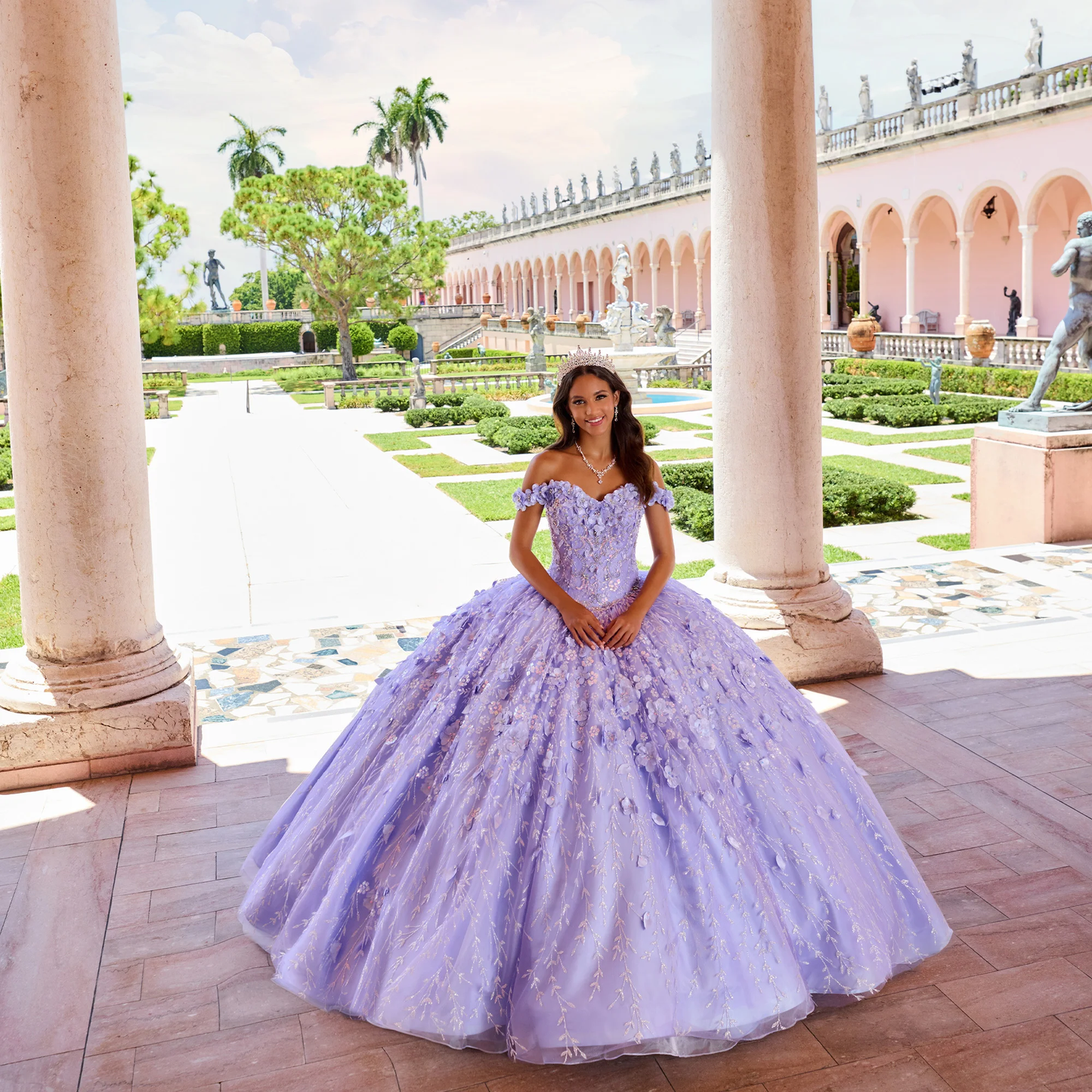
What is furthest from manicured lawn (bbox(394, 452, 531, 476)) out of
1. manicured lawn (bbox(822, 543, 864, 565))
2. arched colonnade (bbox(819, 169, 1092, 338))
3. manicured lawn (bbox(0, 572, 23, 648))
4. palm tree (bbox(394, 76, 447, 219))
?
palm tree (bbox(394, 76, 447, 219))

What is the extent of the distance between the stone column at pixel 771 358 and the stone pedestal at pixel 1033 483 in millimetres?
3505

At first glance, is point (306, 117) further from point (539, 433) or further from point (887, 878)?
point (887, 878)

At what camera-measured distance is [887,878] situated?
298 cm

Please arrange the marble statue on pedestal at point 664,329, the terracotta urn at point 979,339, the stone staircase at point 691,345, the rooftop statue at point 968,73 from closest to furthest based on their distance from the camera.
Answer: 1. the terracotta urn at point 979,339
2. the rooftop statue at point 968,73
3. the marble statue on pedestal at point 664,329
4. the stone staircase at point 691,345

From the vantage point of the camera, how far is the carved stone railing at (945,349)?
2286cm

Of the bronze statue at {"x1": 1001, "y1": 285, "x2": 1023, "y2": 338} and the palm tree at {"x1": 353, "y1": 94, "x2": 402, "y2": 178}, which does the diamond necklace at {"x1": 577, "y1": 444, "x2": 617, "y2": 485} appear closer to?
the bronze statue at {"x1": 1001, "y1": 285, "x2": 1023, "y2": 338}

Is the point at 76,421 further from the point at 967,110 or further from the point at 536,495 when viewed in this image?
the point at 967,110

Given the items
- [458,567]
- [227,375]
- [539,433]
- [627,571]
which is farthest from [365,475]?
[227,375]

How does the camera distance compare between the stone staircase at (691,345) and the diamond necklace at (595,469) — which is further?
the stone staircase at (691,345)

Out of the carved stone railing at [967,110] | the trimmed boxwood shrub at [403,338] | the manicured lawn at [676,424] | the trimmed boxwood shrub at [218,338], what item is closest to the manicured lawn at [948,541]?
the manicured lawn at [676,424]

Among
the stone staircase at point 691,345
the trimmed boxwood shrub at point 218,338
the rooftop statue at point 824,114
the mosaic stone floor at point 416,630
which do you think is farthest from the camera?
the trimmed boxwood shrub at point 218,338

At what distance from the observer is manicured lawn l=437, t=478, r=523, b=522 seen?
1139cm

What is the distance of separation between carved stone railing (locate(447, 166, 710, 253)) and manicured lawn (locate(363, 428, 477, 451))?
854 inches

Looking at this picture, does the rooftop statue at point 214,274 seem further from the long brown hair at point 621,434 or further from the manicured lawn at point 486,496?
the long brown hair at point 621,434
